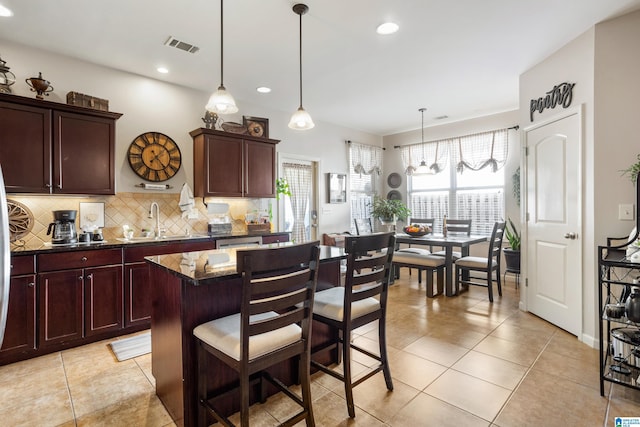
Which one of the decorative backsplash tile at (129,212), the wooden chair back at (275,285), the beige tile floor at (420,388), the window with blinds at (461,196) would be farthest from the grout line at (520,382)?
the decorative backsplash tile at (129,212)

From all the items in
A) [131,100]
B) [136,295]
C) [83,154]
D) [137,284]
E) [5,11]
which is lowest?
[136,295]

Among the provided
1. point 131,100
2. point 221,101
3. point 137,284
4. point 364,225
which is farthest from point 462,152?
point 137,284

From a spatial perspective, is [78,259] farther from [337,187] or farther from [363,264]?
[337,187]

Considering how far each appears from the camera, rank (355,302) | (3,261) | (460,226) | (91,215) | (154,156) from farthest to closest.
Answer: (460,226) → (154,156) → (91,215) → (355,302) → (3,261)

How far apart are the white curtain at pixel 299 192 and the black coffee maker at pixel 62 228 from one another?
3.07 metres

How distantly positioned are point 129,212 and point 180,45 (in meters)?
1.95

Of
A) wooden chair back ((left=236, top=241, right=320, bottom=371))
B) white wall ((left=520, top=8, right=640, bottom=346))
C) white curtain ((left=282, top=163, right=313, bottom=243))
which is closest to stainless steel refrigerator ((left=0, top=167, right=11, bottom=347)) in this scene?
wooden chair back ((left=236, top=241, right=320, bottom=371))

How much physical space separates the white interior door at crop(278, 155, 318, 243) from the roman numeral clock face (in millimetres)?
1731

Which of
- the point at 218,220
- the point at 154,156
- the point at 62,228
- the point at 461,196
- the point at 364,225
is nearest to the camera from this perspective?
the point at 62,228

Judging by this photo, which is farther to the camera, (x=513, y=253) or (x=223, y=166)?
(x=513, y=253)

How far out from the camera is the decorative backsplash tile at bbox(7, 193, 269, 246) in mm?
3260

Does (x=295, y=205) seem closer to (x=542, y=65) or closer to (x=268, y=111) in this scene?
(x=268, y=111)

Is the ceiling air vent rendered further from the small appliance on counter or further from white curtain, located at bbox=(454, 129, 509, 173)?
white curtain, located at bbox=(454, 129, 509, 173)

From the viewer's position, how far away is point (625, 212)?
2777mm
